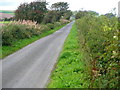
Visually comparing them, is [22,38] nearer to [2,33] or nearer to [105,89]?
[2,33]

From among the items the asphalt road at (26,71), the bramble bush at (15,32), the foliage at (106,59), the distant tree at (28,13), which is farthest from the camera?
the distant tree at (28,13)

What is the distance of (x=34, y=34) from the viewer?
2466 cm

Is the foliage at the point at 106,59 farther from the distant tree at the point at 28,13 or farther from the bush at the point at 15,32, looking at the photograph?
the distant tree at the point at 28,13

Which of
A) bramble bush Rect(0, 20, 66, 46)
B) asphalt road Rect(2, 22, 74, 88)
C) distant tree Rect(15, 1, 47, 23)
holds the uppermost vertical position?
distant tree Rect(15, 1, 47, 23)

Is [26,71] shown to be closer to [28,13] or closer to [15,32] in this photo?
[15,32]

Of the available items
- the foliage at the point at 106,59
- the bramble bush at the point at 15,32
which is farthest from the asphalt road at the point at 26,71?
the bramble bush at the point at 15,32

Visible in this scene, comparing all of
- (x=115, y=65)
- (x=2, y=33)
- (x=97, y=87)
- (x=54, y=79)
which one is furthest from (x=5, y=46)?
(x=115, y=65)

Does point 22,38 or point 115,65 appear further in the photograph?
point 22,38

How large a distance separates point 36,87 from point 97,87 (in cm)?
267

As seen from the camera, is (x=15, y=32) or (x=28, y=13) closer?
(x=15, y=32)

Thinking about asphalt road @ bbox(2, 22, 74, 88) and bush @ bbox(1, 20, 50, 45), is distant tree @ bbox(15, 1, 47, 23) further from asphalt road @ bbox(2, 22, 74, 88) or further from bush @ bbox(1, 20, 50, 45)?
asphalt road @ bbox(2, 22, 74, 88)

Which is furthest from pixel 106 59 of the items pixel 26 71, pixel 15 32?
pixel 15 32

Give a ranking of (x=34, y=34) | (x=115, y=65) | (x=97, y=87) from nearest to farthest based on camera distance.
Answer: (x=115, y=65), (x=97, y=87), (x=34, y=34)

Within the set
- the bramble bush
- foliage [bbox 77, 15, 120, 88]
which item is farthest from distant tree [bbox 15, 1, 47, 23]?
foliage [bbox 77, 15, 120, 88]
